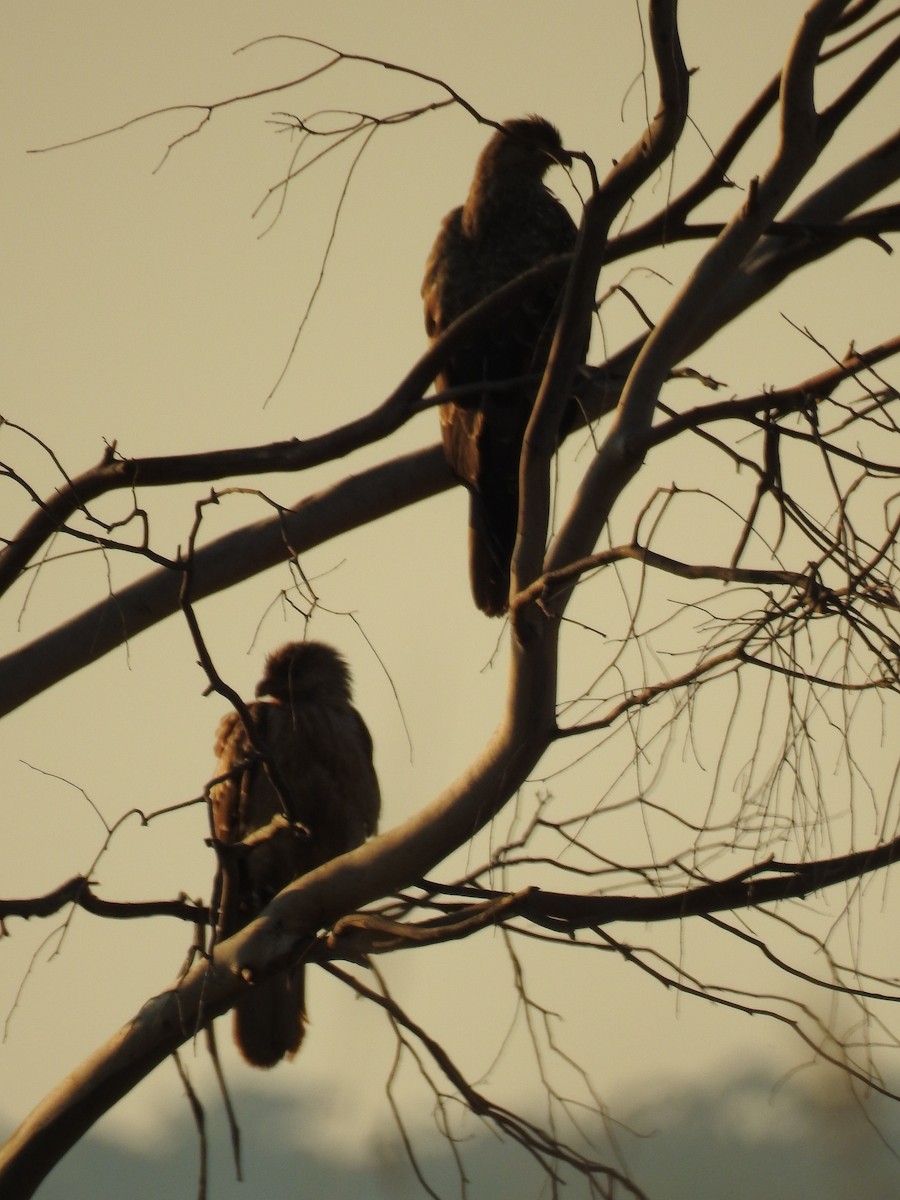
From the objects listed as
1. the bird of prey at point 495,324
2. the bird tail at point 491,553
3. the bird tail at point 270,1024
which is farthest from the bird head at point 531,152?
the bird tail at point 270,1024

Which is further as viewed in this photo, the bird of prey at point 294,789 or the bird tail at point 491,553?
the bird of prey at point 294,789

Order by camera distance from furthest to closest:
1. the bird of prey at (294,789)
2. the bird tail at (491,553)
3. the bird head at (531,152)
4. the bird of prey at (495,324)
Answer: the bird head at (531,152) → the bird of prey at (294,789) → the bird of prey at (495,324) → the bird tail at (491,553)

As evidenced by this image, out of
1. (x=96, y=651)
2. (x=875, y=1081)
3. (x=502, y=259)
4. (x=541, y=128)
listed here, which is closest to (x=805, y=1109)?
(x=875, y=1081)

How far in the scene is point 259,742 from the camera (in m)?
3.68

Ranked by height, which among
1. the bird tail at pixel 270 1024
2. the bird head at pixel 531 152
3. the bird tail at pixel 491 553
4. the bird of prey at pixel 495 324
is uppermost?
the bird head at pixel 531 152

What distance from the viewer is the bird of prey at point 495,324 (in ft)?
15.9

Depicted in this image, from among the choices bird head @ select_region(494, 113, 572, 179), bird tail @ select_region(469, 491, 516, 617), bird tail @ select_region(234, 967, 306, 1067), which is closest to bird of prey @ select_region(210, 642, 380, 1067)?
bird tail @ select_region(234, 967, 306, 1067)

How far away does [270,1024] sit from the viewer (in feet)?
17.5

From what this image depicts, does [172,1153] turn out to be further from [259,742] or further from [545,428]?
[545,428]

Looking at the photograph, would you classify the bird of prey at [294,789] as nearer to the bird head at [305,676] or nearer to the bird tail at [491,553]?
the bird head at [305,676]

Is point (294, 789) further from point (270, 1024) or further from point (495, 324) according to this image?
point (495, 324)

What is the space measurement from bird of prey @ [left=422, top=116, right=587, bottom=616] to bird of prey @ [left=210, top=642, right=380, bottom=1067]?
0.74 m

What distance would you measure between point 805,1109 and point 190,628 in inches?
75.5

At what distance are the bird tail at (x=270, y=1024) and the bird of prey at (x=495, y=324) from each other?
1537 mm
